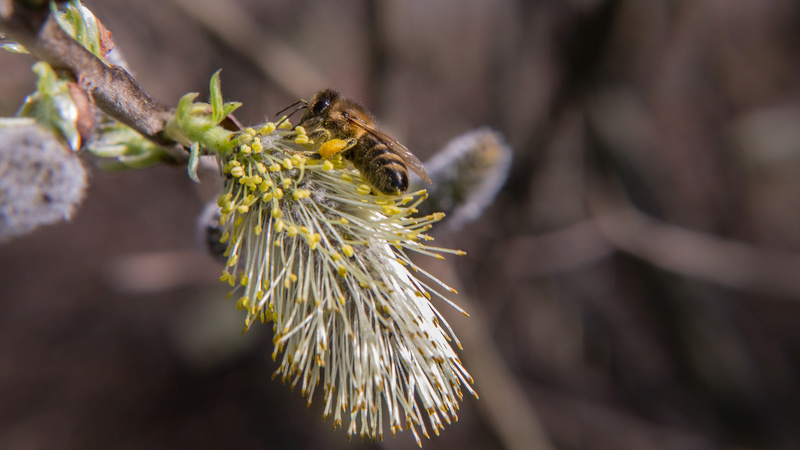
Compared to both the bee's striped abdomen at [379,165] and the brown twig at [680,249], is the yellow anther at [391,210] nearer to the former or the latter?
the bee's striped abdomen at [379,165]

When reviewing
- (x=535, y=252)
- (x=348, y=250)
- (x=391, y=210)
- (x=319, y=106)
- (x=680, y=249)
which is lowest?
(x=348, y=250)

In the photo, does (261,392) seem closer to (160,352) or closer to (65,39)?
(160,352)

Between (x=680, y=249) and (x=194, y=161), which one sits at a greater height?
(x=680, y=249)

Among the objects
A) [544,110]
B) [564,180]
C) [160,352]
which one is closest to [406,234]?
[544,110]

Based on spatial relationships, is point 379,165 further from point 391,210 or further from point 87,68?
point 87,68

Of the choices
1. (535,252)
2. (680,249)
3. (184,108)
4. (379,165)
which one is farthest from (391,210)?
(680,249)

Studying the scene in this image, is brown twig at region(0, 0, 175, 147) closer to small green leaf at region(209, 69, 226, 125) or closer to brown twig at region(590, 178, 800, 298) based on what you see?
small green leaf at region(209, 69, 226, 125)

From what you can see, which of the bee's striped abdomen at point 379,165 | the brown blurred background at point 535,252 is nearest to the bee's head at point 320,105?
the bee's striped abdomen at point 379,165
